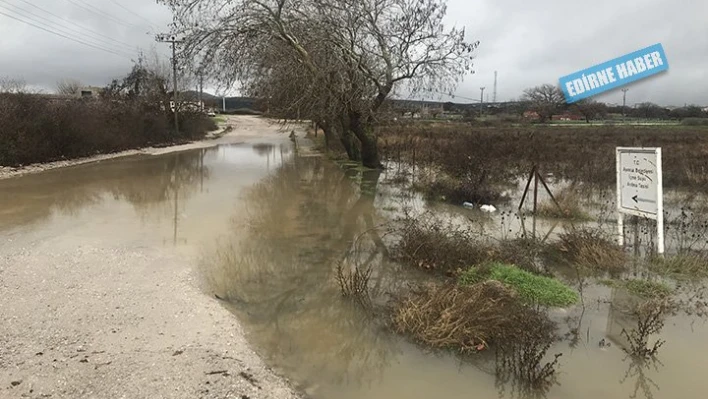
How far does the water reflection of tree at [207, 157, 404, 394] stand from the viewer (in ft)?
16.0

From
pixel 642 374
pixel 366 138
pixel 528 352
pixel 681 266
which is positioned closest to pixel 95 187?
pixel 366 138

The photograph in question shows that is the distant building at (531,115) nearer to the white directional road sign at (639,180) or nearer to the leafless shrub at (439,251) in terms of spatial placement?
the white directional road sign at (639,180)

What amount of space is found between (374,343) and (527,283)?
244 cm

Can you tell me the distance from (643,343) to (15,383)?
18.3 feet

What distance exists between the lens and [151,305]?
584 cm

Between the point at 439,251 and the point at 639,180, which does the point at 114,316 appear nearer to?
the point at 439,251

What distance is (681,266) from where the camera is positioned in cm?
742

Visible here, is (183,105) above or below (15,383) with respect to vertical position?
above

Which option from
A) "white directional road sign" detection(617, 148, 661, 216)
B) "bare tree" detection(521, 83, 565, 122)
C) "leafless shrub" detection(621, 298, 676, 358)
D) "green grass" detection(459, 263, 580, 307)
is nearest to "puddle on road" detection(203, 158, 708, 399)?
"leafless shrub" detection(621, 298, 676, 358)

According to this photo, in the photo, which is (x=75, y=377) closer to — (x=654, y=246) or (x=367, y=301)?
(x=367, y=301)

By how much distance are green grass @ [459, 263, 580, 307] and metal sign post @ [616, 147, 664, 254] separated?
2348 mm

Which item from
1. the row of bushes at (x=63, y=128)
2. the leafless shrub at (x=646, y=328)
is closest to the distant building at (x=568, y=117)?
the row of bushes at (x=63, y=128)

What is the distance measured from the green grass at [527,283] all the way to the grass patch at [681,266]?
186cm

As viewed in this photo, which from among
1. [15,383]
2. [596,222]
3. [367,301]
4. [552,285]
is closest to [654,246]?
[596,222]
